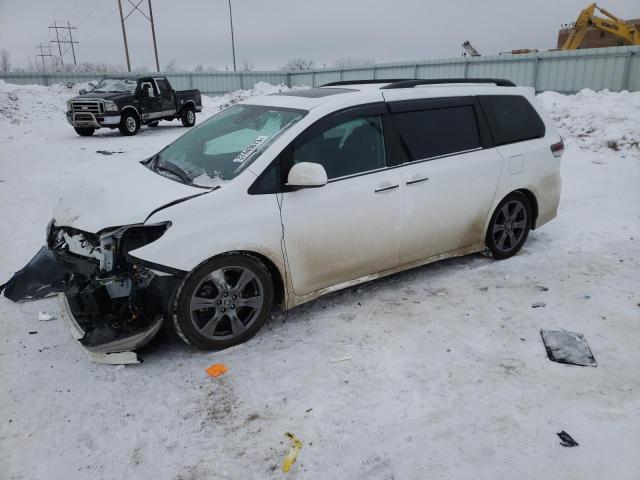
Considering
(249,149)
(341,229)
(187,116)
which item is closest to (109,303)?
(249,149)

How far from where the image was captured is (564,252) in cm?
553

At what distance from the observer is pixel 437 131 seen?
14.7 ft

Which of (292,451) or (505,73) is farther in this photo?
(505,73)

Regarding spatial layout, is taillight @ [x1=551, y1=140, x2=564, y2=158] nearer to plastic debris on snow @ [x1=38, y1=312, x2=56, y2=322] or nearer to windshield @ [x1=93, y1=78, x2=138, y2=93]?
plastic debris on snow @ [x1=38, y1=312, x2=56, y2=322]

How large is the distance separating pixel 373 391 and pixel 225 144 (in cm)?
236

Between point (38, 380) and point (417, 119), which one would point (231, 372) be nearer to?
point (38, 380)

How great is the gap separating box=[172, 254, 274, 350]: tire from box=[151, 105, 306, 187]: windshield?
0.67m

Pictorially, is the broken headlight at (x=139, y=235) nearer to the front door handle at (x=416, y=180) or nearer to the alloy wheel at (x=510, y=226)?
the front door handle at (x=416, y=180)

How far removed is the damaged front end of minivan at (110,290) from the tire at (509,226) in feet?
11.3

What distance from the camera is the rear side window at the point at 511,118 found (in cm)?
489

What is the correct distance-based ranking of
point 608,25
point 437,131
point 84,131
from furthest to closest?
point 608,25 < point 84,131 < point 437,131

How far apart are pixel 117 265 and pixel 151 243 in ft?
1.10

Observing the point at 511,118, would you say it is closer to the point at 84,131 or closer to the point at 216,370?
the point at 216,370

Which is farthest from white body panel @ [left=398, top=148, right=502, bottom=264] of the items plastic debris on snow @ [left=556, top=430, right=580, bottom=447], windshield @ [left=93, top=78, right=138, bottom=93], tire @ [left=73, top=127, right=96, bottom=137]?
windshield @ [left=93, top=78, right=138, bottom=93]
